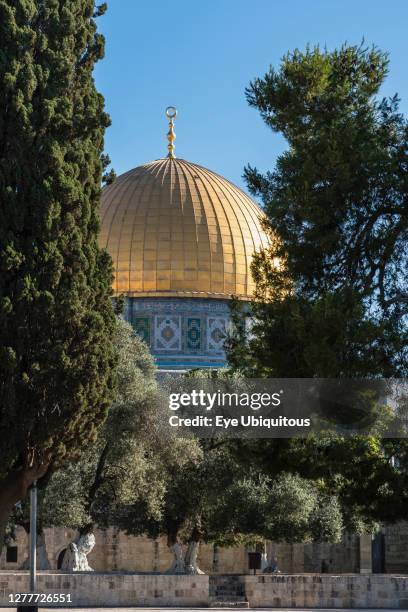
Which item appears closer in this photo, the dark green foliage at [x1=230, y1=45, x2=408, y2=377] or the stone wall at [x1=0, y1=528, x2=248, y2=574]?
the dark green foliage at [x1=230, y1=45, x2=408, y2=377]

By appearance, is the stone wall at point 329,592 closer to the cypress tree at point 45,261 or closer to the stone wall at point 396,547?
the cypress tree at point 45,261

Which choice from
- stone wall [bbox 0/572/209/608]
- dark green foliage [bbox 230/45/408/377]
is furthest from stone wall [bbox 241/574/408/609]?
dark green foliage [bbox 230/45/408/377]

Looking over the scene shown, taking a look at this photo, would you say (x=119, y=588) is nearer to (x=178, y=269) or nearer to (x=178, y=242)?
(x=178, y=269)

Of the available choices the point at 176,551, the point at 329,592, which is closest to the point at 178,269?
the point at 176,551

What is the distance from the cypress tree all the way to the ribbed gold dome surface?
23802 mm

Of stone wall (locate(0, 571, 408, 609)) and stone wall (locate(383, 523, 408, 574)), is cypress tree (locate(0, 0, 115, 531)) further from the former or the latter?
stone wall (locate(383, 523, 408, 574))

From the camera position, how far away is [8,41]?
14.9 metres

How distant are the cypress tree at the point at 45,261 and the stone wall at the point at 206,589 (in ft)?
20.8

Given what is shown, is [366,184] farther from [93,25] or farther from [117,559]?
[117,559]

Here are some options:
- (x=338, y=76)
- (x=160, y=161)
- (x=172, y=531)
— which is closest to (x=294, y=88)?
(x=338, y=76)

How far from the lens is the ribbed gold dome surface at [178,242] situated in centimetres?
3931

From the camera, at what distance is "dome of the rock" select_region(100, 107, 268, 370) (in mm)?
39281

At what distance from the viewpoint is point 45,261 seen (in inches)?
574

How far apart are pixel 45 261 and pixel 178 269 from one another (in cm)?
2480
